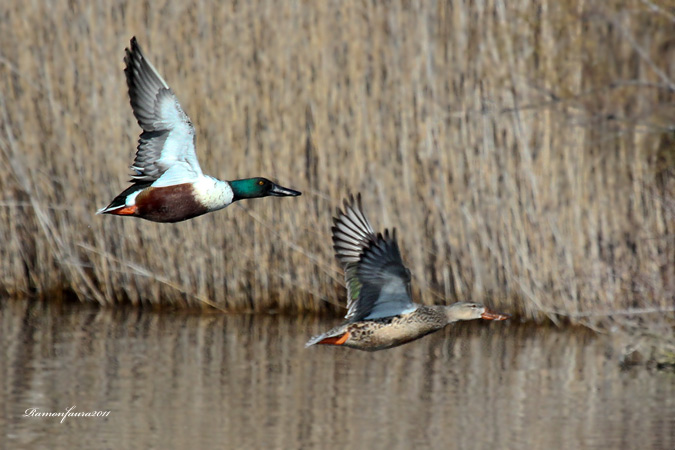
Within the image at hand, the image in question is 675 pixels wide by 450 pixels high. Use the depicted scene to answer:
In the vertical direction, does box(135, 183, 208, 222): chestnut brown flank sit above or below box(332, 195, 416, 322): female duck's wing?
above

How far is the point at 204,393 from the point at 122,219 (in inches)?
67.9

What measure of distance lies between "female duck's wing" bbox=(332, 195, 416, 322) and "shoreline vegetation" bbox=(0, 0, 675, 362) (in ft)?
8.34

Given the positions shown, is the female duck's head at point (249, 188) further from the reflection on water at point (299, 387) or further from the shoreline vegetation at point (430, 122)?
the shoreline vegetation at point (430, 122)

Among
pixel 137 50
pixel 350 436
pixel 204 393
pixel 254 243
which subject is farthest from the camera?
pixel 254 243

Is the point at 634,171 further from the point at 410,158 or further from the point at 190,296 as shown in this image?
the point at 190,296

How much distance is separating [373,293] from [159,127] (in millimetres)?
1148

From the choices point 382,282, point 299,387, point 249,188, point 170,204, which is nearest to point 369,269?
point 382,282

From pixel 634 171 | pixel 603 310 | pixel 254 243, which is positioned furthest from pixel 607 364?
pixel 254 243

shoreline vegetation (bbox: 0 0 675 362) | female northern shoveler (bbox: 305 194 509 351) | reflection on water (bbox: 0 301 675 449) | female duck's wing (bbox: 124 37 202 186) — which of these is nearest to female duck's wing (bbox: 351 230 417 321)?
female northern shoveler (bbox: 305 194 509 351)

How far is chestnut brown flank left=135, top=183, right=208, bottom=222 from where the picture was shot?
5.18 m

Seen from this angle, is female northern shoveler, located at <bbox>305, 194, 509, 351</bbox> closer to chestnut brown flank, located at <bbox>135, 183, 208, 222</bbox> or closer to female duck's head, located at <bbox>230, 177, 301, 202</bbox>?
female duck's head, located at <bbox>230, 177, 301, 202</bbox>

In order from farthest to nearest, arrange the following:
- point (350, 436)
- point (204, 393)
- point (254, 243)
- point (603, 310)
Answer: point (254, 243) < point (603, 310) < point (204, 393) < point (350, 436)

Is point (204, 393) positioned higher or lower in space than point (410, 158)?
lower

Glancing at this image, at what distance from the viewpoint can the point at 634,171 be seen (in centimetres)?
784
